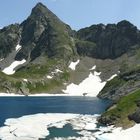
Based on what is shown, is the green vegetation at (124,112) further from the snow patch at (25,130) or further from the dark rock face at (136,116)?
the snow patch at (25,130)

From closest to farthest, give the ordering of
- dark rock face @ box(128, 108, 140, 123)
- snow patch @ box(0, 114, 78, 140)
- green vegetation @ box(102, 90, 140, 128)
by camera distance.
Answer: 1. snow patch @ box(0, 114, 78, 140)
2. dark rock face @ box(128, 108, 140, 123)
3. green vegetation @ box(102, 90, 140, 128)

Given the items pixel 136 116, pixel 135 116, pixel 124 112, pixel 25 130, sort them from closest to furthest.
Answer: pixel 25 130, pixel 136 116, pixel 135 116, pixel 124 112

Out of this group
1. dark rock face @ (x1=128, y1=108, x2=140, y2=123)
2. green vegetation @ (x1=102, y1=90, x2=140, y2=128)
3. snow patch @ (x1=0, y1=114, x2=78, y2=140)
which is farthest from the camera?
green vegetation @ (x1=102, y1=90, x2=140, y2=128)

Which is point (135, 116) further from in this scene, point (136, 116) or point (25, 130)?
point (25, 130)

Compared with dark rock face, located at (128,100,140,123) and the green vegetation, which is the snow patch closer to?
the green vegetation

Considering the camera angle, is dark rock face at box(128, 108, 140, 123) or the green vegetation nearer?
dark rock face at box(128, 108, 140, 123)

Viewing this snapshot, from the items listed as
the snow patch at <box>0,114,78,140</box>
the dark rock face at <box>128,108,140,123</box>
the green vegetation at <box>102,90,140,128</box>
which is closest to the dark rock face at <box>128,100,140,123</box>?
the dark rock face at <box>128,108,140,123</box>

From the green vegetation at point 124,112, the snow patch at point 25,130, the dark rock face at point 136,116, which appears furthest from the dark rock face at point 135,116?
the snow patch at point 25,130

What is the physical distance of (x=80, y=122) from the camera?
316 feet

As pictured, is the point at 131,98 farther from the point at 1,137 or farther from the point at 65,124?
the point at 1,137

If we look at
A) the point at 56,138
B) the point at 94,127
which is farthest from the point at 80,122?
the point at 56,138

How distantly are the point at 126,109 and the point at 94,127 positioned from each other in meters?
9.71

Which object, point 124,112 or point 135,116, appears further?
point 124,112

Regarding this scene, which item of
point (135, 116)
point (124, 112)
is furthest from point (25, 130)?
point (135, 116)
